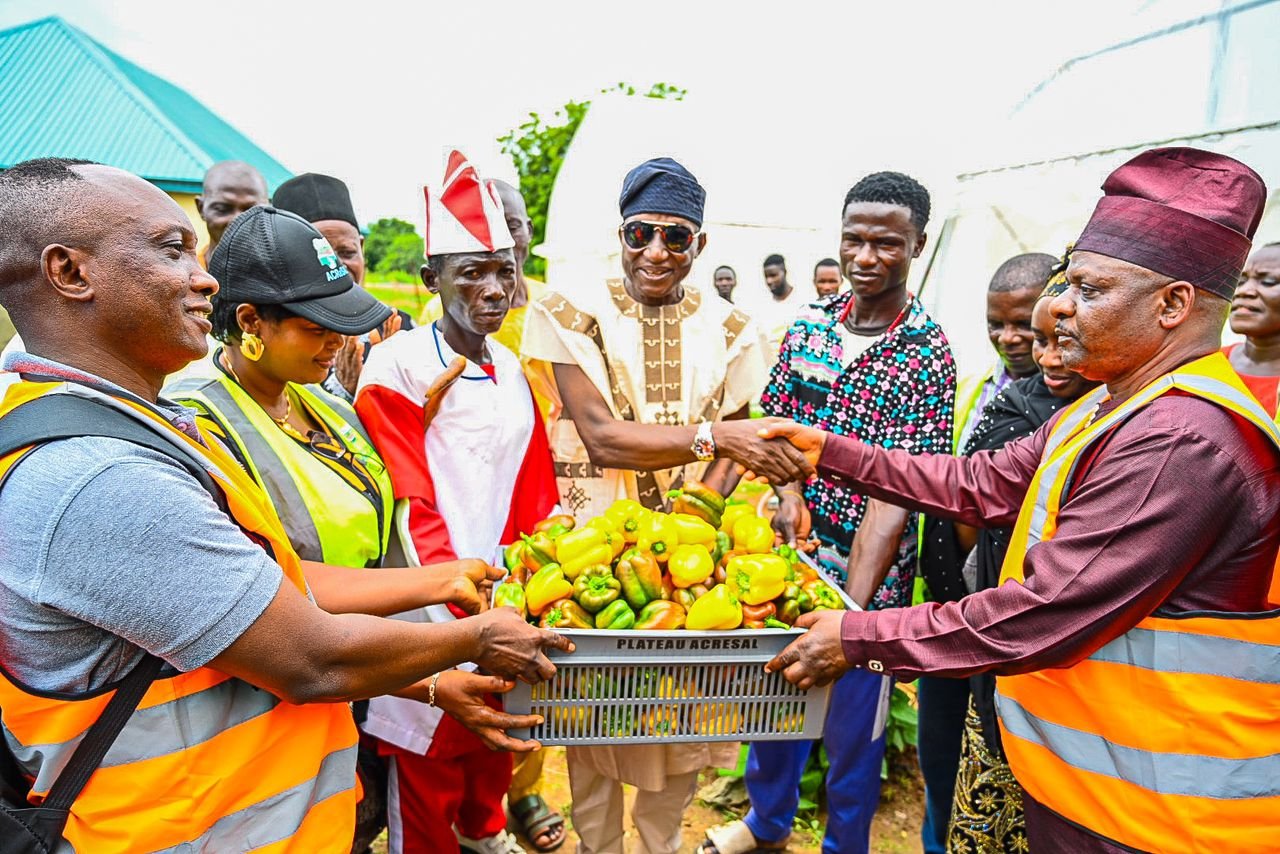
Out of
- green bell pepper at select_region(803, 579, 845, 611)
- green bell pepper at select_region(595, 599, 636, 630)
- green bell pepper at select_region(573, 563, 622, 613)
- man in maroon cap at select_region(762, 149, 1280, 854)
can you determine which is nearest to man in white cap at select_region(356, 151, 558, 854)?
green bell pepper at select_region(573, 563, 622, 613)

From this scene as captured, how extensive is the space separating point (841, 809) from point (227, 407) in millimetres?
3143

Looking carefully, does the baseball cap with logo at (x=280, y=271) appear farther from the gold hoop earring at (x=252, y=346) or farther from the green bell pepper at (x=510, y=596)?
the green bell pepper at (x=510, y=596)

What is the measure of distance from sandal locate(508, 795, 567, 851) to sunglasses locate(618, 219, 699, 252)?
3.05 m

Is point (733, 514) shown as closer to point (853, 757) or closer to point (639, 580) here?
point (639, 580)

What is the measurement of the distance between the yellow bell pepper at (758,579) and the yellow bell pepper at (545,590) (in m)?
0.57

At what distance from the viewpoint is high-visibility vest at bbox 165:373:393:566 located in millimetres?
2445

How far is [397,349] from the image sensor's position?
11.1 feet

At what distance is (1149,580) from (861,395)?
A: 5.93 ft

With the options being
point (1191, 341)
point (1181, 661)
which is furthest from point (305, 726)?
point (1191, 341)

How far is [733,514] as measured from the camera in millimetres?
3277

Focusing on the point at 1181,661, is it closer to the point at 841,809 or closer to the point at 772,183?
the point at 841,809

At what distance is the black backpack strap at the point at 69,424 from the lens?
1.48 m

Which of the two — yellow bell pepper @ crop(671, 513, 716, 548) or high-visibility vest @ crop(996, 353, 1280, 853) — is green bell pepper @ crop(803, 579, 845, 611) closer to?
yellow bell pepper @ crop(671, 513, 716, 548)

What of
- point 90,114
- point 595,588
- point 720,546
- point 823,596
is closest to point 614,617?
point 595,588
